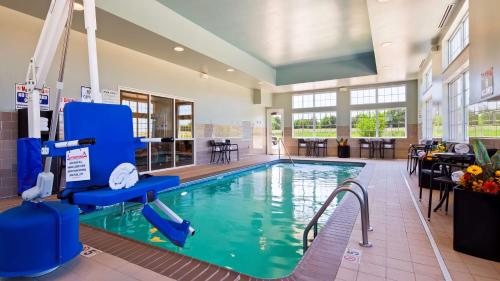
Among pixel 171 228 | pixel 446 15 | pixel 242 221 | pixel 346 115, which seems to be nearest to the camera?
pixel 171 228

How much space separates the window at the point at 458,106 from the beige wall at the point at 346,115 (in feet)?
14.7

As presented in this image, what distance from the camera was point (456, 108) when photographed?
16.4 ft

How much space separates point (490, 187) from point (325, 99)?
9.47 metres

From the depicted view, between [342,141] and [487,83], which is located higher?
[487,83]

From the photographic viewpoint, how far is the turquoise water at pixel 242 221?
233cm

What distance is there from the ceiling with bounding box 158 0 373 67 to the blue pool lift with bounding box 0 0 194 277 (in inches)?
131

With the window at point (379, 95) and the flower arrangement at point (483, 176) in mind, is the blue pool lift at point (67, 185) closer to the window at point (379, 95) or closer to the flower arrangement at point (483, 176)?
the flower arrangement at point (483, 176)

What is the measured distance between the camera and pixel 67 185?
6.13 ft

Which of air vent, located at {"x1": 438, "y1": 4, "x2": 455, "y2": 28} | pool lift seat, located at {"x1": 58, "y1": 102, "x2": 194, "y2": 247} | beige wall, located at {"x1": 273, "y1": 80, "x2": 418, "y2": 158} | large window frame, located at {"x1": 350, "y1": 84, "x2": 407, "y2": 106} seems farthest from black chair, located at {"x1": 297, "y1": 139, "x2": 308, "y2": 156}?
pool lift seat, located at {"x1": 58, "y1": 102, "x2": 194, "y2": 247}

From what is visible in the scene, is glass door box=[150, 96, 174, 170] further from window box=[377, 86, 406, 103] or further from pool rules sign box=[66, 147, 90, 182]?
window box=[377, 86, 406, 103]

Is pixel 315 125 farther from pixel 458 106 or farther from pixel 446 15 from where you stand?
pixel 446 15

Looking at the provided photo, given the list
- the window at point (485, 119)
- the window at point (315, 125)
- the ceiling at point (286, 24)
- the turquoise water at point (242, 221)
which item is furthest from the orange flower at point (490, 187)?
the window at point (315, 125)

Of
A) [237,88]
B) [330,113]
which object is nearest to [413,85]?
[330,113]

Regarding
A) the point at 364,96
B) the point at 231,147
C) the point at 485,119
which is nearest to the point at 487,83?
the point at 485,119
